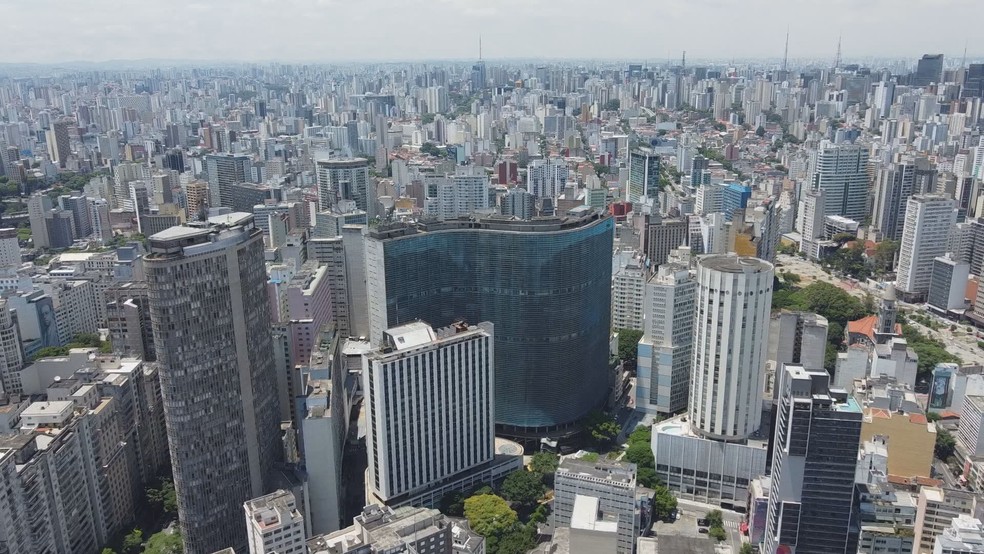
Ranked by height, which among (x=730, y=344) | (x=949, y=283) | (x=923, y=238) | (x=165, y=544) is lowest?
(x=165, y=544)

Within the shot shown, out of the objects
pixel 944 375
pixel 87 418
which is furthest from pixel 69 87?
pixel 944 375

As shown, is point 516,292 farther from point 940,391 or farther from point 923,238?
point 923,238

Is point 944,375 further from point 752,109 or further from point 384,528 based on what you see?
point 752,109

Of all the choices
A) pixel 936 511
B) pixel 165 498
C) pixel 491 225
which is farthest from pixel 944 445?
pixel 165 498

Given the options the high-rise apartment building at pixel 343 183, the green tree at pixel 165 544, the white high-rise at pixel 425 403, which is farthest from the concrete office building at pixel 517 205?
the green tree at pixel 165 544

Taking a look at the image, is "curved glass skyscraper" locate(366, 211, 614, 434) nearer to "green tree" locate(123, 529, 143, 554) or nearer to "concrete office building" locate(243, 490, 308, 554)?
"concrete office building" locate(243, 490, 308, 554)

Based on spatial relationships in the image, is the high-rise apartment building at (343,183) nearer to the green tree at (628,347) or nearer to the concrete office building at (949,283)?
the green tree at (628,347)
